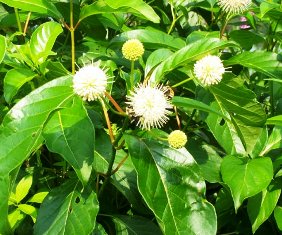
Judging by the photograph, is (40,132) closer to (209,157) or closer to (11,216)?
(11,216)

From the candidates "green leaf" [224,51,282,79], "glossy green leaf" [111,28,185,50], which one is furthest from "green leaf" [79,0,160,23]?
"green leaf" [224,51,282,79]

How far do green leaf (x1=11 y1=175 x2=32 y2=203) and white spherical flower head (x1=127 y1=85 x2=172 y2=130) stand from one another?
1.34 feet

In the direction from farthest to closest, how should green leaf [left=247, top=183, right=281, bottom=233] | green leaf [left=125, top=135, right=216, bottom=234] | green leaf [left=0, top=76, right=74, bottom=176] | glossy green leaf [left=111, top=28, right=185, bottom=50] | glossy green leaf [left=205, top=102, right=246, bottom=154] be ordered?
1. glossy green leaf [left=111, top=28, right=185, bottom=50]
2. glossy green leaf [left=205, top=102, right=246, bottom=154]
3. green leaf [left=247, top=183, right=281, bottom=233]
4. green leaf [left=125, top=135, right=216, bottom=234]
5. green leaf [left=0, top=76, right=74, bottom=176]

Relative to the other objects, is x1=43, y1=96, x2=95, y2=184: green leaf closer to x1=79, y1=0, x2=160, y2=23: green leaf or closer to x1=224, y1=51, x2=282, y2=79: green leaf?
x1=79, y1=0, x2=160, y2=23: green leaf

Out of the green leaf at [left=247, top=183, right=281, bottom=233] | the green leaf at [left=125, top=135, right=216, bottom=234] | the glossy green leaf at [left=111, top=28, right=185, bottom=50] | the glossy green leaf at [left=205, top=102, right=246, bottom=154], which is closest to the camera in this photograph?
the green leaf at [left=125, top=135, right=216, bottom=234]

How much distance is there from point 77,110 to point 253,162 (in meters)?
0.51

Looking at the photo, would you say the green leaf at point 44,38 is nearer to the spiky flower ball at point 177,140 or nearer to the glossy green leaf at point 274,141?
the spiky flower ball at point 177,140

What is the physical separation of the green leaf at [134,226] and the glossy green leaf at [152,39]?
1.76ft

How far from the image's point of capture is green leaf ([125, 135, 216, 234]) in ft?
4.03

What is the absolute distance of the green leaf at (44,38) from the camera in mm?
1501

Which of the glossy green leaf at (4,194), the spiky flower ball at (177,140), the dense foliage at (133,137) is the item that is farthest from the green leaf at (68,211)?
the spiky flower ball at (177,140)

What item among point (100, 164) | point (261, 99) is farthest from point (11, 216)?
point (261, 99)

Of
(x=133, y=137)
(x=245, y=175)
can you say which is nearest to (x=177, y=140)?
(x=133, y=137)

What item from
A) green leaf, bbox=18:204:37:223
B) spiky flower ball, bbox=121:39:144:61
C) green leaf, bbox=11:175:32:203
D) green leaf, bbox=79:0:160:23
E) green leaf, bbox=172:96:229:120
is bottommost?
green leaf, bbox=18:204:37:223
